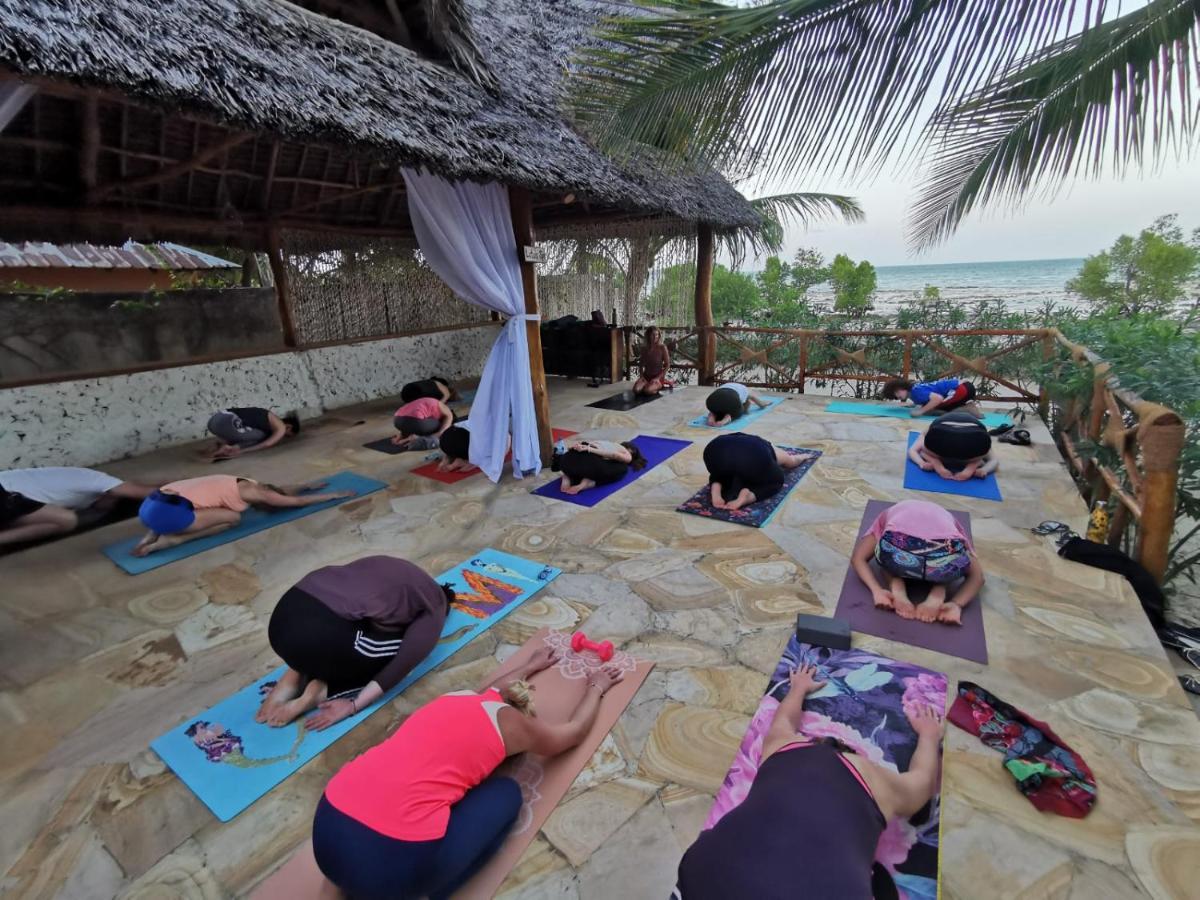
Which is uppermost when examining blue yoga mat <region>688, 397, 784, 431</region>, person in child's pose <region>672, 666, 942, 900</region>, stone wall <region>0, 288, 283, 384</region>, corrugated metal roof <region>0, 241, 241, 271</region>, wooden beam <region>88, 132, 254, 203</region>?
wooden beam <region>88, 132, 254, 203</region>

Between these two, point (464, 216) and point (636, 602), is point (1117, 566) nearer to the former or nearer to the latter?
point (636, 602)

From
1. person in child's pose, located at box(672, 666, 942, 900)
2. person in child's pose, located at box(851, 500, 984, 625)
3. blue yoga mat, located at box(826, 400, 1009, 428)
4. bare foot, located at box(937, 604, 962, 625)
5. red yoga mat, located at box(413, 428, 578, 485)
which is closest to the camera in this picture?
person in child's pose, located at box(672, 666, 942, 900)

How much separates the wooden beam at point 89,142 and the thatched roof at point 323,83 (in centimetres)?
18

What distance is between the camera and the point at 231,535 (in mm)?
3896

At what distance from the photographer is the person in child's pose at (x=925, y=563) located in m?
2.70

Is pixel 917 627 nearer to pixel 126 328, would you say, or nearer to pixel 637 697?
pixel 637 697

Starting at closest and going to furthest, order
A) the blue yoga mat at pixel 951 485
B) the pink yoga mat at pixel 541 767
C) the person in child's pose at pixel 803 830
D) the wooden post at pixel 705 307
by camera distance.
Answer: the person in child's pose at pixel 803 830
the pink yoga mat at pixel 541 767
the blue yoga mat at pixel 951 485
the wooden post at pixel 705 307

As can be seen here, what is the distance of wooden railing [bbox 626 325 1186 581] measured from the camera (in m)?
2.75

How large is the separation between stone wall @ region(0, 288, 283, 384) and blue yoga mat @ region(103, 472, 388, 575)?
9.25 ft

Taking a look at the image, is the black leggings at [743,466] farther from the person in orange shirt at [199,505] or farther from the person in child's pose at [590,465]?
the person in orange shirt at [199,505]

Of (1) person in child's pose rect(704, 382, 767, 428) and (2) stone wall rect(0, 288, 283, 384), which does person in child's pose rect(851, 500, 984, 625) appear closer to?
(1) person in child's pose rect(704, 382, 767, 428)

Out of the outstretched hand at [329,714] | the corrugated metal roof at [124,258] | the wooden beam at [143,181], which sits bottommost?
the outstretched hand at [329,714]

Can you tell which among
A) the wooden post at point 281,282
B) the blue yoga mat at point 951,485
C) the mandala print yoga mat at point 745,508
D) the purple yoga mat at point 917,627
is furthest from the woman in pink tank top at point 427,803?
the wooden post at point 281,282

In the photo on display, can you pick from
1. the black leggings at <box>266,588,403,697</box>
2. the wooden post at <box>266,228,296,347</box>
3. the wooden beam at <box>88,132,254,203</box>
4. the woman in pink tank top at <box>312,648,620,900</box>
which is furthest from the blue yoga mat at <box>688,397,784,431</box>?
the wooden beam at <box>88,132,254,203</box>
